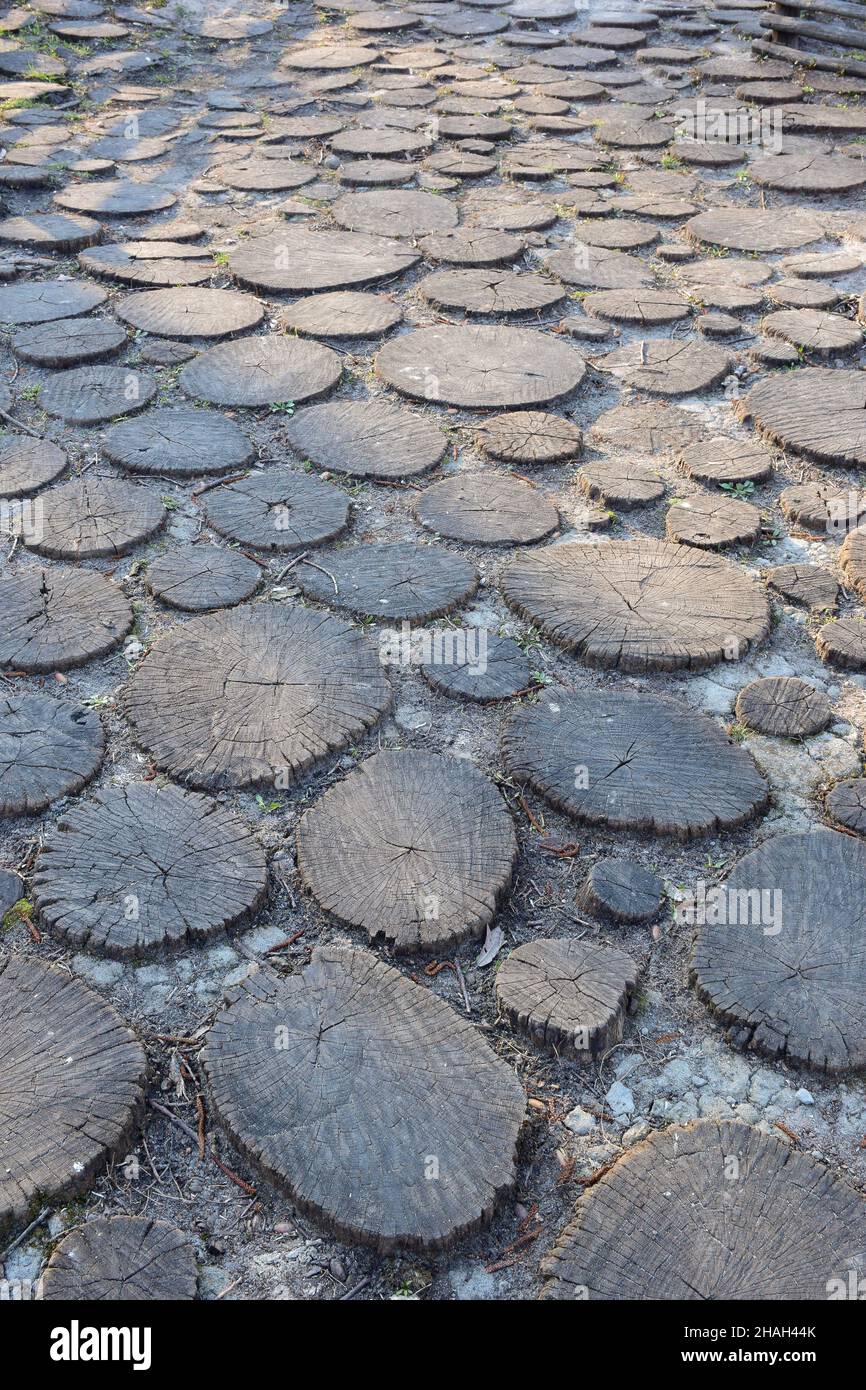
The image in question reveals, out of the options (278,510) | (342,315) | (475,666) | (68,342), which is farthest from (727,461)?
(68,342)

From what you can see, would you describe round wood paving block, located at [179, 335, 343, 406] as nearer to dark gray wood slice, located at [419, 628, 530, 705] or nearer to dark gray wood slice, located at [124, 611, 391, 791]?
dark gray wood slice, located at [124, 611, 391, 791]

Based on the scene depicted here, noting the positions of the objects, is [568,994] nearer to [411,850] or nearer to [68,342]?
[411,850]

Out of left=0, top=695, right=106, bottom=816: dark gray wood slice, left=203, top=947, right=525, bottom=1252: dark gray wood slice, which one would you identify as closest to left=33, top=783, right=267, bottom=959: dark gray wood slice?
left=0, top=695, right=106, bottom=816: dark gray wood slice

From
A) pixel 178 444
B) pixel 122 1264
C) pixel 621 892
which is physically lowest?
pixel 122 1264

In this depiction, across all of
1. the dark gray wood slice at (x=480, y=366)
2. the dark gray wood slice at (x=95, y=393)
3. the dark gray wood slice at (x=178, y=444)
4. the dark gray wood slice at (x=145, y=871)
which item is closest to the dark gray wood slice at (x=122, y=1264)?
the dark gray wood slice at (x=145, y=871)

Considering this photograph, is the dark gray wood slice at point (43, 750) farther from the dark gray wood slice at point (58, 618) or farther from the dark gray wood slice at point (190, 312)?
the dark gray wood slice at point (190, 312)

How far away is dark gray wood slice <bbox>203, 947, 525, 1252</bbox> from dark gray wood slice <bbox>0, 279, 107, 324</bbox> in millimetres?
3959

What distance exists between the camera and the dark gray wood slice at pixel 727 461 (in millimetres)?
4211

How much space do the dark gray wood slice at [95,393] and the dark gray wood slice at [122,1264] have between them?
3332mm

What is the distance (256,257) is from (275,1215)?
5038mm

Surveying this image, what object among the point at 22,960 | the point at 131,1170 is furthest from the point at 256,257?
the point at 131,1170

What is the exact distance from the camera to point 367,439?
441cm

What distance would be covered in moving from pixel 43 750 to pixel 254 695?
1.89 feet

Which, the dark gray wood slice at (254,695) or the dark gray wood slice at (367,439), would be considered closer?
the dark gray wood slice at (254,695)
